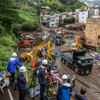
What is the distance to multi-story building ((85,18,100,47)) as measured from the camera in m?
28.5

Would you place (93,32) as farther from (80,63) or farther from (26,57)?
(26,57)

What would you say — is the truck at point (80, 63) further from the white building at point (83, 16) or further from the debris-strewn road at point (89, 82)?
the white building at point (83, 16)

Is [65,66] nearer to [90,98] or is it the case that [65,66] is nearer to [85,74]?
[85,74]

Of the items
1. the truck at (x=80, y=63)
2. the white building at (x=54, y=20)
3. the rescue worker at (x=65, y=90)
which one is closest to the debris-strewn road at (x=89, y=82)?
the truck at (x=80, y=63)

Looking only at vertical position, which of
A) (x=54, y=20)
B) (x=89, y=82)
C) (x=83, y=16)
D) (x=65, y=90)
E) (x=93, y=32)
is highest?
(x=83, y=16)

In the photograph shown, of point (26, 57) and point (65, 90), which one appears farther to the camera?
point (26, 57)

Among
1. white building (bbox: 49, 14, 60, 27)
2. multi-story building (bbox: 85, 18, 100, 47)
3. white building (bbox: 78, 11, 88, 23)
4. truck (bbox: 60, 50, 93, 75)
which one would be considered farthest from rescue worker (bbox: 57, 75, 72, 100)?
white building (bbox: 78, 11, 88, 23)

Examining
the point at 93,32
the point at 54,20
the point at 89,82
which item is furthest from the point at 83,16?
the point at 89,82

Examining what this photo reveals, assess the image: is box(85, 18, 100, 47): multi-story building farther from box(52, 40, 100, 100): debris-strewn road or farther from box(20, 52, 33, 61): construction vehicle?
box(20, 52, 33, 61): construction vehicle

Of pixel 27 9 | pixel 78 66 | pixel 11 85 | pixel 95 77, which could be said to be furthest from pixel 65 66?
pixel 27 9

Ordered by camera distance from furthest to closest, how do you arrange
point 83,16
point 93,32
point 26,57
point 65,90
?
A: 1. point 83,16
2. point 93,32
3. point 26,57
4. point 65,90

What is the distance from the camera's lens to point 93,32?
29.1 m

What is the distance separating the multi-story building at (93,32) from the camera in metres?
28.5

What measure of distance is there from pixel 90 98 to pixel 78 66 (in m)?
4.88
